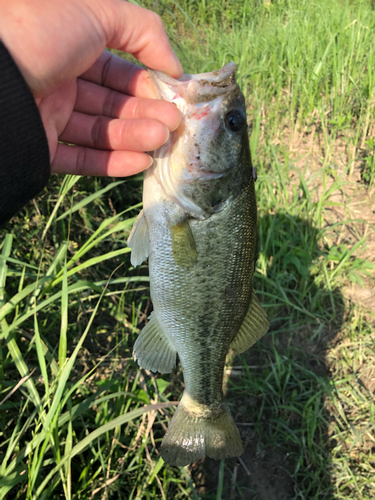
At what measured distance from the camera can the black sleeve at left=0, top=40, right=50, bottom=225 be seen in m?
1.18

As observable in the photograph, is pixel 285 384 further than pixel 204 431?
Yes

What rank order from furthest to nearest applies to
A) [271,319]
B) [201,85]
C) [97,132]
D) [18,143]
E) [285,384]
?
[271,319], [285,384], [97,132], [201,85], [18,143]

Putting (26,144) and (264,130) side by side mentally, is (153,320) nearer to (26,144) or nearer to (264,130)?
(26,144)

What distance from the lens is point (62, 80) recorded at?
146 centimetres

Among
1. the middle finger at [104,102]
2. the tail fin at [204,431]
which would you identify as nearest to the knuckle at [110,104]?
the middle finger at [104,102]

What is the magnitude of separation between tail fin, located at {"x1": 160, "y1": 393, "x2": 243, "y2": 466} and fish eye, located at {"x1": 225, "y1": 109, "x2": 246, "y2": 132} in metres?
1.46

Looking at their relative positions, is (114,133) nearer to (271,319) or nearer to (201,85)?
(201,85)

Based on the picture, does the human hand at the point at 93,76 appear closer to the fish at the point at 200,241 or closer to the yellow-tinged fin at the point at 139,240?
the fish at the point at 200,241

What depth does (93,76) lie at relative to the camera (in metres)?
1.86

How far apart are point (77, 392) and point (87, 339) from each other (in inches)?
18.1

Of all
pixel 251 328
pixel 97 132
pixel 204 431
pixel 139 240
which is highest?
pixel 97 132

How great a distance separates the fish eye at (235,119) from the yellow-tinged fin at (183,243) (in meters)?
0.47

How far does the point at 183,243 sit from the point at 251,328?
2.20 ft

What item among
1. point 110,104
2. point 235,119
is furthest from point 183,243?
point 110,104
